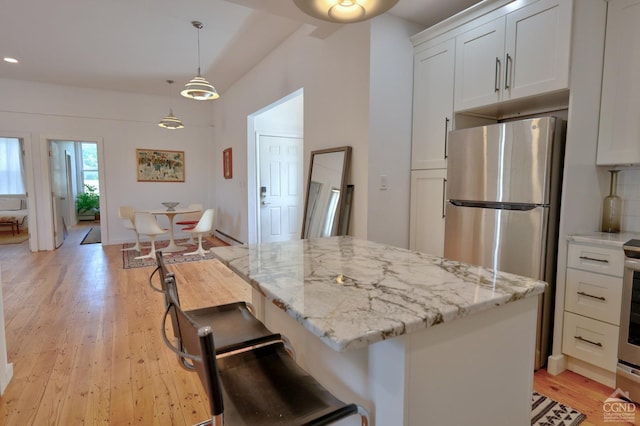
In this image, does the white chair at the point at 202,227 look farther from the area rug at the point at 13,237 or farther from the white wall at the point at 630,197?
the white wall at the point at 630,197

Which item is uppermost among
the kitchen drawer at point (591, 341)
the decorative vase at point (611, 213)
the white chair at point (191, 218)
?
the decorative vase at point (611, 213)

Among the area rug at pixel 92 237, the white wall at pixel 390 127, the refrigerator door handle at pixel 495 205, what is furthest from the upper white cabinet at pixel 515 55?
the area rug at pixel 92 237

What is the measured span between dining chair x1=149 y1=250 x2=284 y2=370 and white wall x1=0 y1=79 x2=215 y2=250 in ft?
18.9

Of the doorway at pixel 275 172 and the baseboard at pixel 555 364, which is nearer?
the baseboard at pixel 555 364

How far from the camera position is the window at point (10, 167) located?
24.6 feet

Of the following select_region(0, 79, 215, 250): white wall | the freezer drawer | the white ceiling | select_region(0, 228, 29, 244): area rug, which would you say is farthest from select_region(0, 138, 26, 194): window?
the freezer drawer

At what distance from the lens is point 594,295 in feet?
6.52

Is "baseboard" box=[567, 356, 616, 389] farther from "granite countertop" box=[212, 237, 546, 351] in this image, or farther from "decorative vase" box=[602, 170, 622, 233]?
"granite countertop" box=[212, 237, 546, 351]

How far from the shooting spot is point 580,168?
6.79 ft

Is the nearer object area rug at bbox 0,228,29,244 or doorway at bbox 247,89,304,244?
doorway at bbox 247,89,304,244

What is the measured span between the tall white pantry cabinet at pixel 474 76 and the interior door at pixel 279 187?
2864mm

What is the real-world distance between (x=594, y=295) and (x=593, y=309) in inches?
3.4

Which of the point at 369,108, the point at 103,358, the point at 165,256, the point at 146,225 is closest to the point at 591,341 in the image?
the point at 369,108

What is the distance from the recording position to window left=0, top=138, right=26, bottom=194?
296 inches
